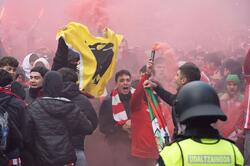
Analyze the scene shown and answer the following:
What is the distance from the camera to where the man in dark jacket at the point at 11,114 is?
179 inches

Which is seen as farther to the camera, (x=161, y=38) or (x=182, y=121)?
(x=161, y=38)

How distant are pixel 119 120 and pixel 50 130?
65.0 inches

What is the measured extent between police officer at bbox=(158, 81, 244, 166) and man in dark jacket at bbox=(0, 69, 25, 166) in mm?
1980

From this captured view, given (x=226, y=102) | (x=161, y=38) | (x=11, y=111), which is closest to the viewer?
(x=11, y=111)

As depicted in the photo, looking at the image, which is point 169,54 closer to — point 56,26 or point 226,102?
point 226,102

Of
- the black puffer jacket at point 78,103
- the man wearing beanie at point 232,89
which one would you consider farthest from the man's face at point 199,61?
the black puffer jacket at point 78,103

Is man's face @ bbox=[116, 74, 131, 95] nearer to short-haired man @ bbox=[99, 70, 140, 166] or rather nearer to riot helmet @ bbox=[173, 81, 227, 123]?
short-haired man @ bbox=[99, 70, 140, 166]

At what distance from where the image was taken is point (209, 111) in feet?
9.41

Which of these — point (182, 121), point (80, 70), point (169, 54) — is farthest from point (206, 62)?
point (182, 121)

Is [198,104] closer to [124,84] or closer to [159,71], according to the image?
[124,84]

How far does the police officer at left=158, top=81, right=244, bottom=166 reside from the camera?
2848mm

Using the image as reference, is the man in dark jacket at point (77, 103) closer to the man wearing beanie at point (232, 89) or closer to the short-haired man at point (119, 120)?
the short-haired man at point (119, 120)

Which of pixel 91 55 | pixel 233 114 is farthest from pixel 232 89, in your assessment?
pixel 91 55

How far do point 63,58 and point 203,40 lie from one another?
6374mm
